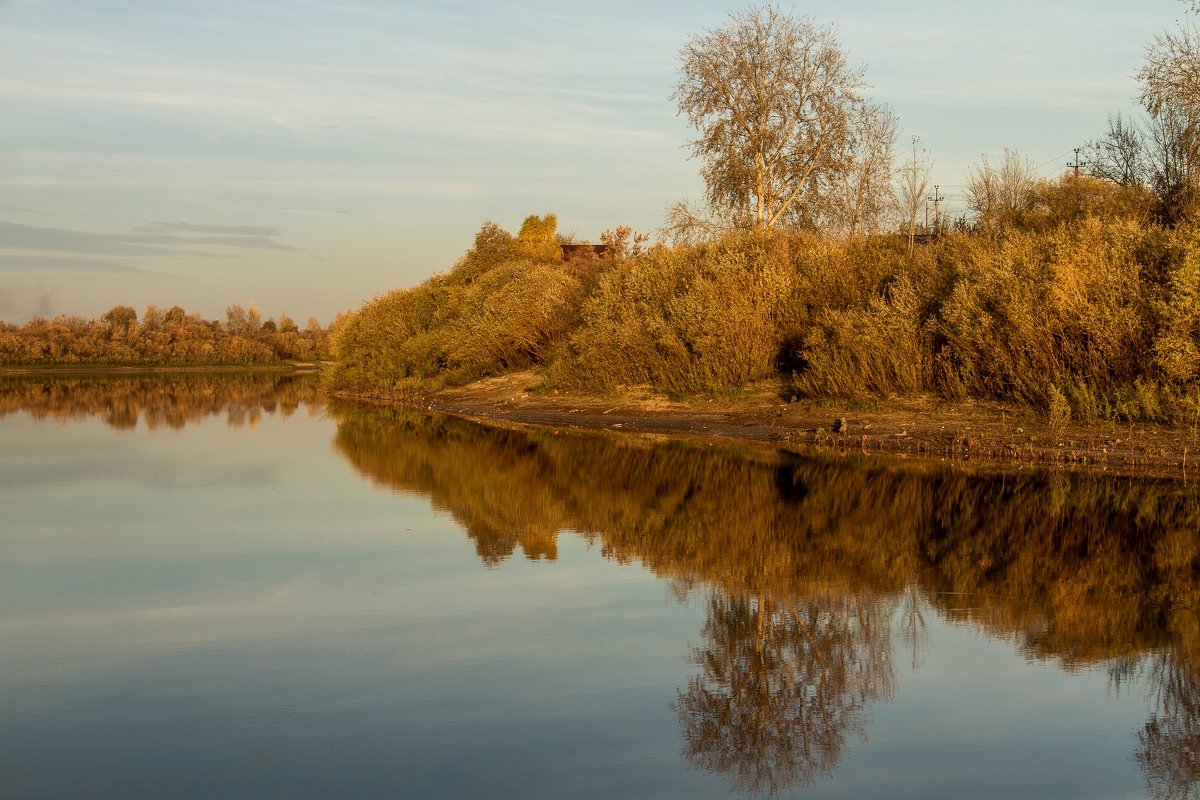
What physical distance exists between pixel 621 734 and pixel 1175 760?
114 inches

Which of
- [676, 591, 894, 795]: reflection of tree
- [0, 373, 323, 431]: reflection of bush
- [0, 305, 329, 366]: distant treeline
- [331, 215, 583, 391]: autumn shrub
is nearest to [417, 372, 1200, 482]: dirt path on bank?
[331, 215, 583, 391]: autumn shrub

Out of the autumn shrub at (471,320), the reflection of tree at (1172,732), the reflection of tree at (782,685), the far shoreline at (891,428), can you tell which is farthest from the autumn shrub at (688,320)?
the reflection of tree at (1172,732)

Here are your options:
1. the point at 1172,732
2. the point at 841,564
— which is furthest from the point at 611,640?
the point at 1172,732

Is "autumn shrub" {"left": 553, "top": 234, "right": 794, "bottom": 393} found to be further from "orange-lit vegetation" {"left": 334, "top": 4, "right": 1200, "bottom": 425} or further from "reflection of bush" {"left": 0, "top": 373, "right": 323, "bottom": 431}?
"reflection of bush" {"left": 0, "top": 373, "right": 323, "bottom": 431}

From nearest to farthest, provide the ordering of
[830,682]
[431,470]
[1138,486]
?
[830,682] → [1138,486] → [431,470]

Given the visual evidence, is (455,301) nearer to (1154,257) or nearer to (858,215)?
(858,215)

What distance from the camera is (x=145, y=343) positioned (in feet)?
309

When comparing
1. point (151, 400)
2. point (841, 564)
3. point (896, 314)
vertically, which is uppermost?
point (896, 314)

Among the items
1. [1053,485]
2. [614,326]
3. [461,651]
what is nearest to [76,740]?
[461,651]

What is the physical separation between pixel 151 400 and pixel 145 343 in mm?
52108

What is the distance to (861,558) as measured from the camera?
1107 cm

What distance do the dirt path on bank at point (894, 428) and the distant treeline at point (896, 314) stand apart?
1.53ft

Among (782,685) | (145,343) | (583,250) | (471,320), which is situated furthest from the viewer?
(145,343)

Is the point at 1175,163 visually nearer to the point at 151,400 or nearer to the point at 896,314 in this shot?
the point at 896,314
